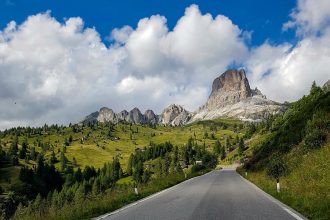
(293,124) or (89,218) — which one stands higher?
(293,124)

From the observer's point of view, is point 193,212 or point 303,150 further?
point 303,150

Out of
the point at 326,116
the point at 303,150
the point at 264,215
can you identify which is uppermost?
the point at 326,116

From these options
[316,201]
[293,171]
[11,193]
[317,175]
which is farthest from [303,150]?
[11,193]

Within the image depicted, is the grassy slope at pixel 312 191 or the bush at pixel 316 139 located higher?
the bush at pixel 316 139

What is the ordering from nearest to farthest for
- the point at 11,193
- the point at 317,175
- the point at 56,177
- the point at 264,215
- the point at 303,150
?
the point at 264,215
the point at 317,175
the point at 303,150
the point at 11,193
the point at 56,177

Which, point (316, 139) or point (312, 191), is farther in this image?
point (316, 139)

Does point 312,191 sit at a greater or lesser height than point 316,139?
lesser

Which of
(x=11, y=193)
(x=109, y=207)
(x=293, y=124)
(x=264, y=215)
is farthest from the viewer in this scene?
(x=11, y=193)

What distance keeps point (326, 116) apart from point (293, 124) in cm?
1440

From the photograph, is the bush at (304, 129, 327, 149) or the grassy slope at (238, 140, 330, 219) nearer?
the grassy slope at (238, 140, 330, 219)

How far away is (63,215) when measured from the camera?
15.4m

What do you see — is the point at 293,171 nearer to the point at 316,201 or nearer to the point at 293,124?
the point at 316,201

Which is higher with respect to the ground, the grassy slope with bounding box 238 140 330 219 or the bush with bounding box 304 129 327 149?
the bush with bounding box 304 129 327 149

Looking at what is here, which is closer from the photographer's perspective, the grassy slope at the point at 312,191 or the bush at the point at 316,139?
the grassy slope at the point at 312,191
